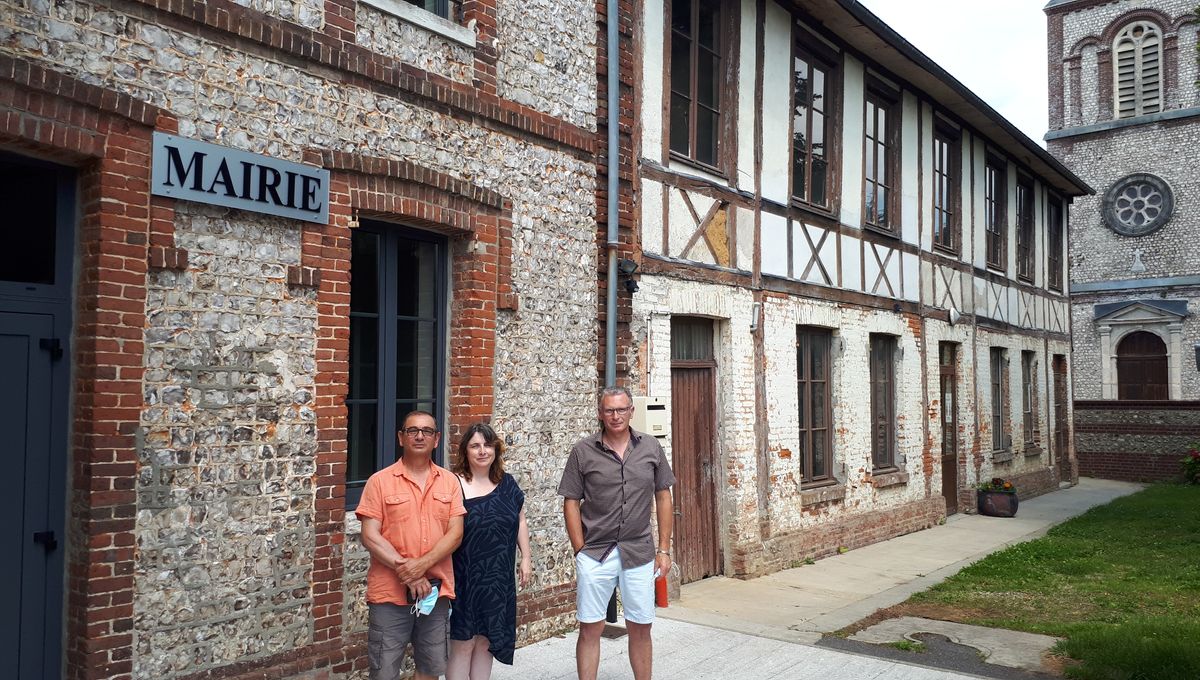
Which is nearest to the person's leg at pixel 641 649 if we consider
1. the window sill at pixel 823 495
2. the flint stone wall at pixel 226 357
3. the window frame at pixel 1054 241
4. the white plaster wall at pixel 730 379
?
the flint stone wall at pixel 226 357

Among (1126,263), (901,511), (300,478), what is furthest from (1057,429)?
(300,478)

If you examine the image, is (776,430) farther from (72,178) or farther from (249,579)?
(72,178)

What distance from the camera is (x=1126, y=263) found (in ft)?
98.3

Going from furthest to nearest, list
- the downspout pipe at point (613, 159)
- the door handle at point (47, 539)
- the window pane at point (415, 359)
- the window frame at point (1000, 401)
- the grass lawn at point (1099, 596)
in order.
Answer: the window frame at point (1000, 401) < the downspout pipe at point (613, 159) < the window pane at point (415, 359) < the grass lawn at point (1099, 596) < the door handle at point (47, 539)

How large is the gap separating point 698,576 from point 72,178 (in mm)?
6527

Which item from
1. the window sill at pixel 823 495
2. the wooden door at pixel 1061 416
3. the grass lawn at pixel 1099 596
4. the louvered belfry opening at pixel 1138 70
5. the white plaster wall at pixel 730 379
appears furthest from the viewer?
the louvered belfry opening at pixel 1138 70

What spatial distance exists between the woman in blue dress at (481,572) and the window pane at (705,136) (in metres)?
5.46

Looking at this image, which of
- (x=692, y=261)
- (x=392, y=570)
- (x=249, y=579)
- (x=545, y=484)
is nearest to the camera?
(x=392, y=570)

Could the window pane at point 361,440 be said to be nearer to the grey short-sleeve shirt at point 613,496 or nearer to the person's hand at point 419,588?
the grey short-sleeve shirt at point 613,496

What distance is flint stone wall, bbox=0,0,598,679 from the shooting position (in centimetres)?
475

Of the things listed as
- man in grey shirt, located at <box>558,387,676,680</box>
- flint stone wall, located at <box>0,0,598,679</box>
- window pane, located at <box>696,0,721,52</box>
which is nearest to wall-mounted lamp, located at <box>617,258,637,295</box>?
A: flint stone wall, located at <box>0,0,598,679</box>

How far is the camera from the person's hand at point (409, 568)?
4.50 meters

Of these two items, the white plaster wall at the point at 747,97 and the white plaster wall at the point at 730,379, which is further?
the white plaster wall at the point at 747,97

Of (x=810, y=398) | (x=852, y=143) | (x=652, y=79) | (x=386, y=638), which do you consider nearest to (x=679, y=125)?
(x=652, y=79)
